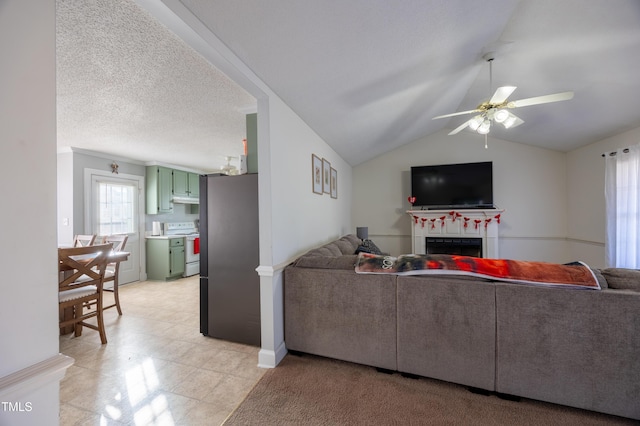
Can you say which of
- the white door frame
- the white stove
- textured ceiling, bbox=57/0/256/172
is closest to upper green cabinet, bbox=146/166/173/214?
the white door frame

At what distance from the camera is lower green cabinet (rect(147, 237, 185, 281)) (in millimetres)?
4496

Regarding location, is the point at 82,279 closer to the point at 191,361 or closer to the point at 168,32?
the point at 191,361

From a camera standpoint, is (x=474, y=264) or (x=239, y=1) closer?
(x=239, y=1)

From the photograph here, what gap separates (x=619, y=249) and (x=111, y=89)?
19.4 ft

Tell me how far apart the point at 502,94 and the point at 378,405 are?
2625 millimetres

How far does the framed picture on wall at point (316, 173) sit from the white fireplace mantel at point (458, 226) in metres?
2.35

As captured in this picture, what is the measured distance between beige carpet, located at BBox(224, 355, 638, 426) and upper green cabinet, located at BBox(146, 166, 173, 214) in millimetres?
4167

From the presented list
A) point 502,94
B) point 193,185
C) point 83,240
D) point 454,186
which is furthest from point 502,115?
point 193,185

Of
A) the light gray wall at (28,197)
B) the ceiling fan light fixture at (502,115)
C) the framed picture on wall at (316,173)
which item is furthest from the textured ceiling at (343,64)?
the light gray wall at (28,197)

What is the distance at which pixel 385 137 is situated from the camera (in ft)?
13.9

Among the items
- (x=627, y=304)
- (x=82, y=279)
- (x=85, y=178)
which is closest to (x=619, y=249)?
(x=627, y=304)

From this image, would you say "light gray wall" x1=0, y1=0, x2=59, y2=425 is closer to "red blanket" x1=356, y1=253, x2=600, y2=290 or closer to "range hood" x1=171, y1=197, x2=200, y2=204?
"red blanket" x1=356, y1=253, x2=600, y2=290

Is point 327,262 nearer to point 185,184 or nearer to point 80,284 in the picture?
point 80,284

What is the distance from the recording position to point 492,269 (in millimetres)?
1642
